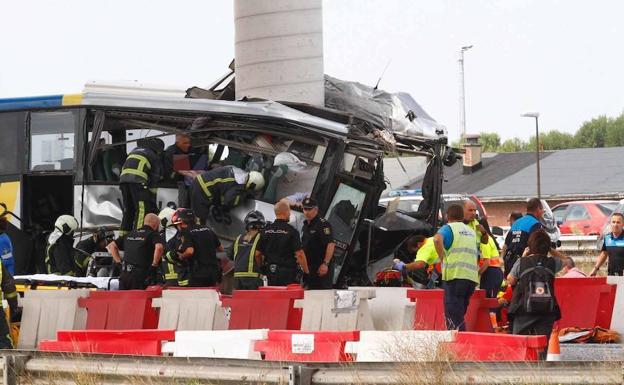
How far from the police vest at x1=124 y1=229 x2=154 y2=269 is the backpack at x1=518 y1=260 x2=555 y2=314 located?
19.7ft

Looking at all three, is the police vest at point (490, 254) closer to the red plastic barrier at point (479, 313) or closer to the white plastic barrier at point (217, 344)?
the red plastic barrier at point (479, 313)

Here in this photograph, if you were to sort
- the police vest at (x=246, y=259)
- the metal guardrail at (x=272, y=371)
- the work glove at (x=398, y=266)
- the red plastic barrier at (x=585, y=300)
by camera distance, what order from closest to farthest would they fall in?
the metal guardrail at (x=272, y=371), the police vest at (x=246, y=259), the red plastic barrier at (x=585, y=300), the work glove at (x=398, y=266)

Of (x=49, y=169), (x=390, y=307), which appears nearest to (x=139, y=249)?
(x=49, y=169)

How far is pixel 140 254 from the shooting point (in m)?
17.4

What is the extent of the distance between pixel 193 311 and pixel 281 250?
173 centimetres

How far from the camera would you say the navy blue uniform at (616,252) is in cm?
2025

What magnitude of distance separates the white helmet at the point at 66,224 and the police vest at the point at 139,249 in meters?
1.52

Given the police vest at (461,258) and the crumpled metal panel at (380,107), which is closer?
the police vest at (461,258)

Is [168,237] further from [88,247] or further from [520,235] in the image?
[520,235]

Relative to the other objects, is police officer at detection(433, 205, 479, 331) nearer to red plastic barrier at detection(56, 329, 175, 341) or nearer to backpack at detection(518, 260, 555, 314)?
backpack at detection(518, 260, 555, 314)

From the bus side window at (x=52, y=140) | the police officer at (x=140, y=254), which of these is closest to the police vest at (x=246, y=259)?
the police officer at (x=140, y=254)

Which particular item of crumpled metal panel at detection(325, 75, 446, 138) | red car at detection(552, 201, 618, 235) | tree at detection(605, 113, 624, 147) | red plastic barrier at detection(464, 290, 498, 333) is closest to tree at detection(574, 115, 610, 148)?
tree at detection(605, 113, 624, 147)

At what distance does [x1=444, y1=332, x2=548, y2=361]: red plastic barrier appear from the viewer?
33.3 feet

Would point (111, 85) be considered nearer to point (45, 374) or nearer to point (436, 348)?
point (45, 374)
